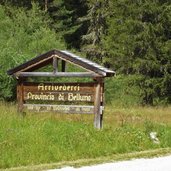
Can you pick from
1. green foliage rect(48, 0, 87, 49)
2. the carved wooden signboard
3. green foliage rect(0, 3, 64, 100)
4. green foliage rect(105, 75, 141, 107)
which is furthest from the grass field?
green foliage rect(48, 0, 87, 49)

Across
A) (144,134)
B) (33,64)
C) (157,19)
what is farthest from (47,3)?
(144,134)

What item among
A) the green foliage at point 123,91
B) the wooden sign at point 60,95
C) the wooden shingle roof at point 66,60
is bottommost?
the green foliage at point 123,91

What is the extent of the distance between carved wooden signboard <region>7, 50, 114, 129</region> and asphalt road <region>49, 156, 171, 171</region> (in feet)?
13.4

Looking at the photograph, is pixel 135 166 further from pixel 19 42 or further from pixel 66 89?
pixel 19 42

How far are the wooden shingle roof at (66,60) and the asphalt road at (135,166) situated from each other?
4677mm

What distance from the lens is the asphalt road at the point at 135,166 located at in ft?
31.0

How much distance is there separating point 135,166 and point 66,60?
645 centimetres

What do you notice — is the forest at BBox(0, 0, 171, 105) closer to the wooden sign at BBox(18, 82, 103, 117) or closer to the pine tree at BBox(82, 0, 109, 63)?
the pine tree at BBox(82, 0, 109, 63)

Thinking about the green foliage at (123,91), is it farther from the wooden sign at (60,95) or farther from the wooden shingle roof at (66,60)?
the wooden sign at (60,95)

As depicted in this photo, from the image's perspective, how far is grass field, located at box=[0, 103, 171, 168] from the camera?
10.4m

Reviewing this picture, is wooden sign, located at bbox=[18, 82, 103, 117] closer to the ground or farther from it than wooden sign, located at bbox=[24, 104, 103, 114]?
farther from it

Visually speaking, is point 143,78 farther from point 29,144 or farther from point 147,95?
point 29,144

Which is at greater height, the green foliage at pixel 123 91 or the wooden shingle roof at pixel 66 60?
the wooden shingle roof at pixel 66 60

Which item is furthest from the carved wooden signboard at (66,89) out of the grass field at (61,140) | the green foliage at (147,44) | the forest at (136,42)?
the green foliage at (147,44)
